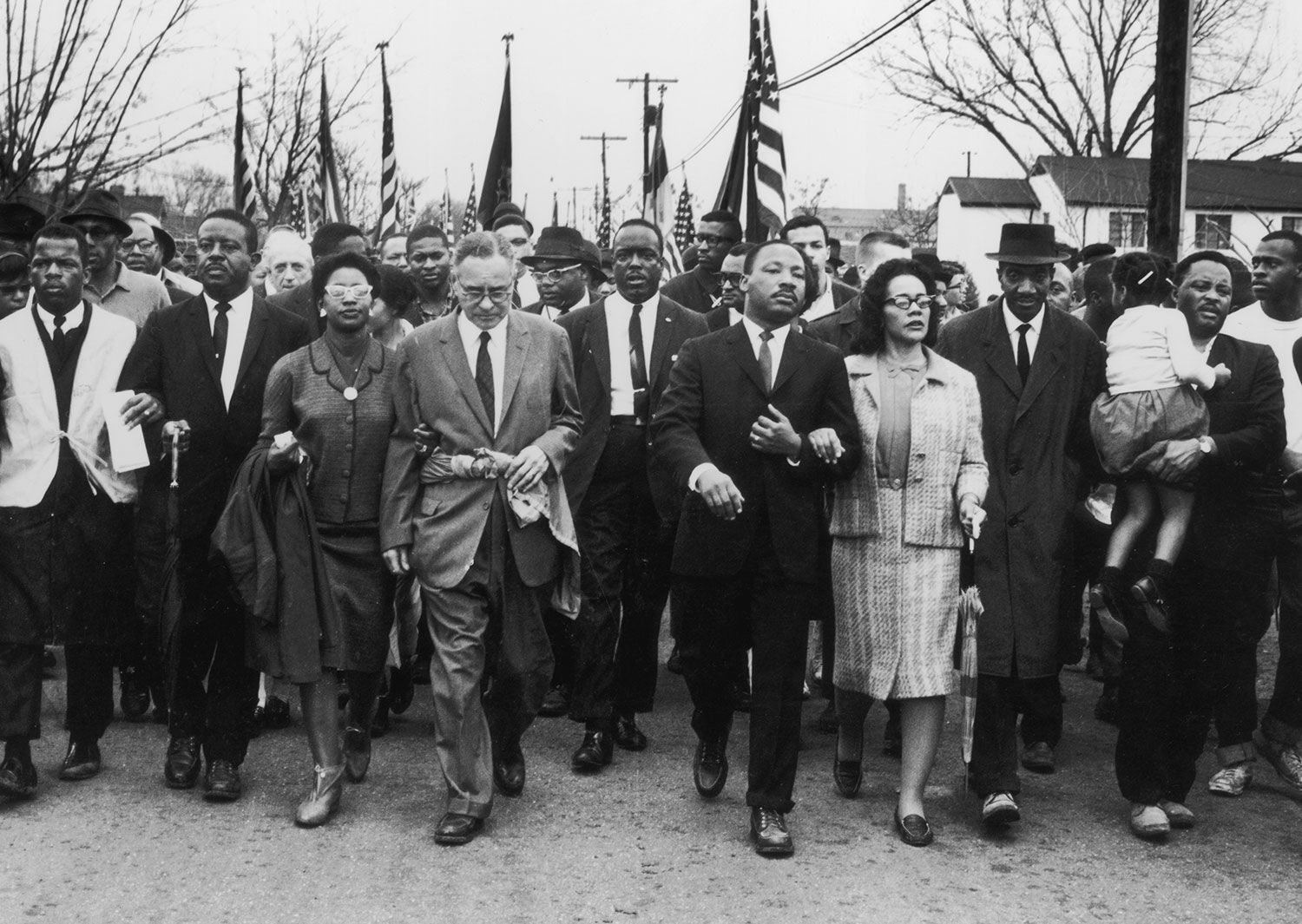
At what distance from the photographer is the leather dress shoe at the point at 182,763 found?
643 centimetres

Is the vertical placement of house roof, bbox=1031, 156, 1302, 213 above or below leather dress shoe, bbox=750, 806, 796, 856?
above

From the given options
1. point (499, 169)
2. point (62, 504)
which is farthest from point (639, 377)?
point (499, 169)

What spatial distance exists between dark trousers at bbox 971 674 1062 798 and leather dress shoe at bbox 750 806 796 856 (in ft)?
2.80

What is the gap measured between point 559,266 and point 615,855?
169 inches

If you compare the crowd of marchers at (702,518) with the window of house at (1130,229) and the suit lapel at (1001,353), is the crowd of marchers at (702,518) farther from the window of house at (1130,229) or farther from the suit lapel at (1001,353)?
the window of house at (1130,229)

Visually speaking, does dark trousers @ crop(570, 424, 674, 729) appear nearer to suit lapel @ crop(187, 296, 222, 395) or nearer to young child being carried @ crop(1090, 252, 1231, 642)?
suit lapel @ crop(187, 296, 222, 395)

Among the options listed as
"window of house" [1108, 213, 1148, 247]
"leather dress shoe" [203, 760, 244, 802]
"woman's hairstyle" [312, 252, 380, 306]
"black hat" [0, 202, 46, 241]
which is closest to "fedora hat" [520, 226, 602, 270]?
"woman's hairstyle" [312, 252, 380, 306]

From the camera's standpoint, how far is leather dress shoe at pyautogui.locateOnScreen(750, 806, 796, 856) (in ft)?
18.6

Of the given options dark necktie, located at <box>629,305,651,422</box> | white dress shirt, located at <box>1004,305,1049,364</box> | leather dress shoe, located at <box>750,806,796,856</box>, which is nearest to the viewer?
leather dress shoe, located at <box>750,806,796,856</box>

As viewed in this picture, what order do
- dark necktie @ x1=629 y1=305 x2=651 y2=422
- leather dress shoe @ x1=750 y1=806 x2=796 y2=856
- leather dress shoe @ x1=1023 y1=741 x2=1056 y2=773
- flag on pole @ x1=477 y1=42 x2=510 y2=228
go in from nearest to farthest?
leather dress shoe @ x1=750 y1=806 x2=796 y2=856, leather dress shoe @ x1=1023 y1=741 x2=1056 y2=773, dark necktie @ x1=629 y1=305 x2=651 y2=422, flag on pole @ x1=477 y1=42 x2=510 y2=228

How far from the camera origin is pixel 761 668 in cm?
584

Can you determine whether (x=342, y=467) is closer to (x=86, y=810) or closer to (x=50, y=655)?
(x=86, y=810)

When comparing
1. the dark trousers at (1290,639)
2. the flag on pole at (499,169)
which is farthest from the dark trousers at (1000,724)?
the flag on pole at (499,169)

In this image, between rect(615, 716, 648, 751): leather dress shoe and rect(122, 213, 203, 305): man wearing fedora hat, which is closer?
rect(615, 716, 648, 751): leather dress shoe
